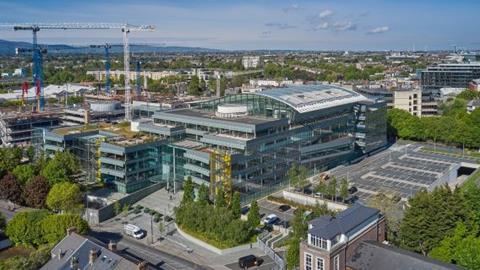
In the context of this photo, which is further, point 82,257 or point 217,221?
point 217,221

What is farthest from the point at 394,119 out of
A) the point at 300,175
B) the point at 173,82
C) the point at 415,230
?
the point at 173,82

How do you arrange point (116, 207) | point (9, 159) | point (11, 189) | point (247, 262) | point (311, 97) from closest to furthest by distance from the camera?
point (247, 262), point (116, 207), point (11, 189), point (9, 159), point (311, 97)

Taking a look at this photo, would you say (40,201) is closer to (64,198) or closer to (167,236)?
(64,198)

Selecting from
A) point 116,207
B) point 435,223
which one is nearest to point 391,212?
point 435,223

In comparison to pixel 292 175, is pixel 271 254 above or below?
below

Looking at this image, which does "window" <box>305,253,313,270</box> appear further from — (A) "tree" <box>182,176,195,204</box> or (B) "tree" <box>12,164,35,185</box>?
(B) "tree" <box>12,164,35,185</box>

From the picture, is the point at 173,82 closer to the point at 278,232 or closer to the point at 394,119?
the point at 394,119

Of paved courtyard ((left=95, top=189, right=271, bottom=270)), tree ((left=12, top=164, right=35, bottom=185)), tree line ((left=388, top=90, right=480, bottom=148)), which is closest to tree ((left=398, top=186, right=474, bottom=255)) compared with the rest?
paved courtyard ((left=95, top=189, right=271, bottom=270))
